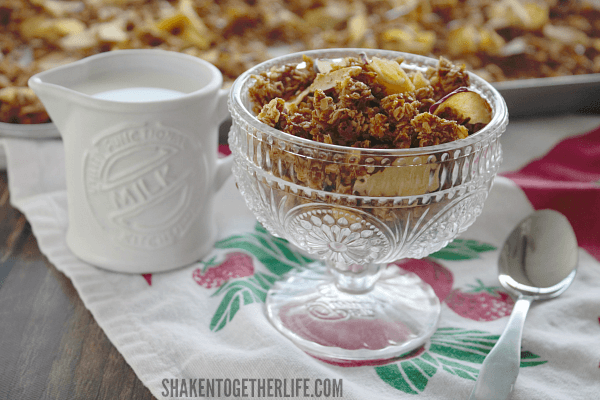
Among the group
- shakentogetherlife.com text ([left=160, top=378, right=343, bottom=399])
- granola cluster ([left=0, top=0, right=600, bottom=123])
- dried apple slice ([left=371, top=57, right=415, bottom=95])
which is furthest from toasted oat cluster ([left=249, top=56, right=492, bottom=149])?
granola cluster ([left=0, top=0, right=600, bottom=123])

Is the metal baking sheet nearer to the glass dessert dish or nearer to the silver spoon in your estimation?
the silver spoon

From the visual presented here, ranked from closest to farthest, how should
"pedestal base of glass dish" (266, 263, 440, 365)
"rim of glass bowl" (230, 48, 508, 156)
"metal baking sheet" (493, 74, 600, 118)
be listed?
"rim of glass bowl" (230, 48, 508, 156) → "pedestal base of glass dish" (266, 263, 440, 365) → "metal baking sheet" (493, 74, 600, 118)

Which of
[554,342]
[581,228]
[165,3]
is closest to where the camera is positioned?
[554,342]

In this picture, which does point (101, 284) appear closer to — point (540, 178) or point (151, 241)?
point (151, 241)

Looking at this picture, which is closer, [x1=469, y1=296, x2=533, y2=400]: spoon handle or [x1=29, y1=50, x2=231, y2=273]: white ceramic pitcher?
[x1=469, y1=296, x2=533, y2=400]: spoon handle

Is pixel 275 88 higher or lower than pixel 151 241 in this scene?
higher

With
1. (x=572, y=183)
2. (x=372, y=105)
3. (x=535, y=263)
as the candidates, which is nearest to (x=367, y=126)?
(x=372, y=105)

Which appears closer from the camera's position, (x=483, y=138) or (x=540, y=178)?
(x=483, y=138)

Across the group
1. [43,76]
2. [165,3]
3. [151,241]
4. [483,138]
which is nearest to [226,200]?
[151,241]
